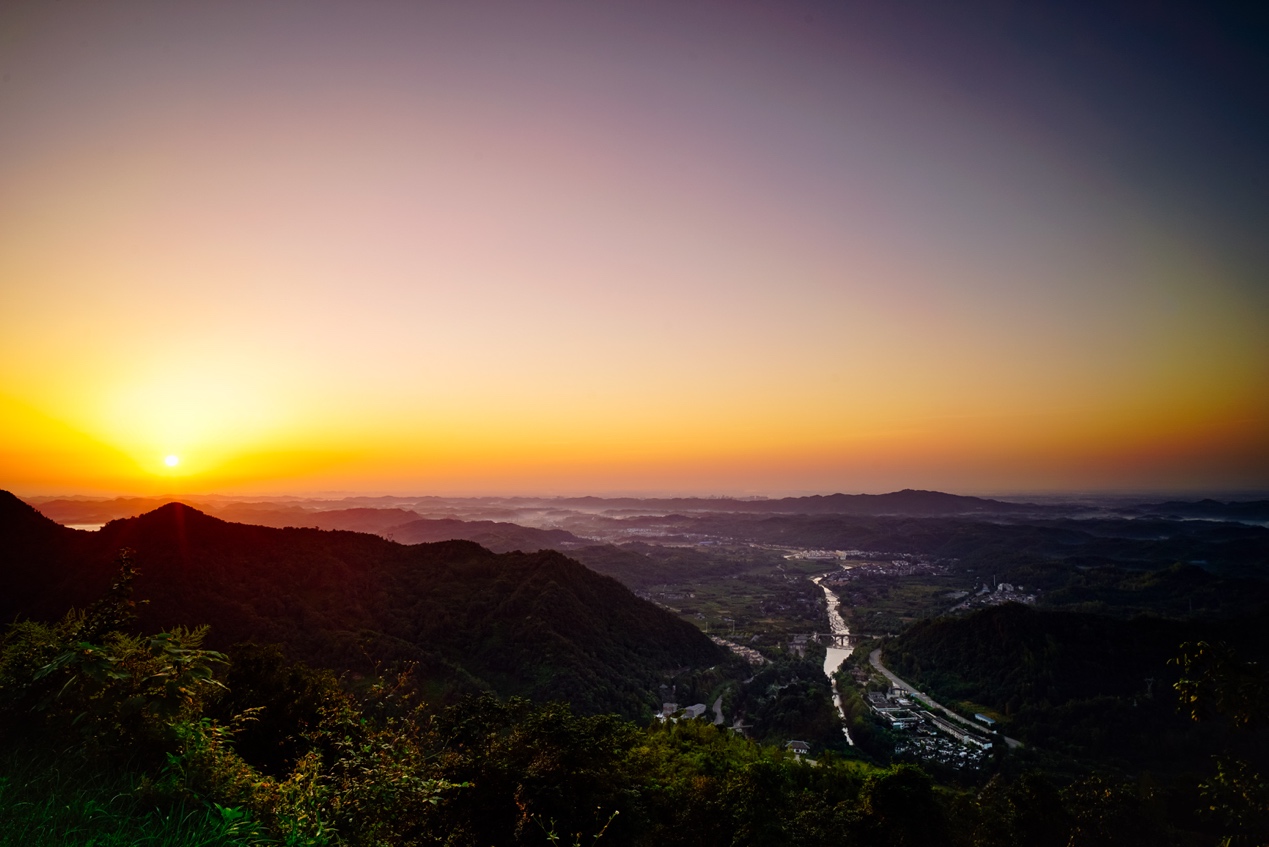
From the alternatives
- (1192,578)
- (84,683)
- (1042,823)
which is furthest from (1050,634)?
(84,683)

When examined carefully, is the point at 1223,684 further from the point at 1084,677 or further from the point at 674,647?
the point at 1084,677

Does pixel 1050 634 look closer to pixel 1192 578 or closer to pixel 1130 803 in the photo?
pixel 1130 803

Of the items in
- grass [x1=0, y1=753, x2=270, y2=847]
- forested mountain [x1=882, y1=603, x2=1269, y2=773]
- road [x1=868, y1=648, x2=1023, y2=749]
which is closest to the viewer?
grass [x1=0, y1=753, x2=270, y2=847]

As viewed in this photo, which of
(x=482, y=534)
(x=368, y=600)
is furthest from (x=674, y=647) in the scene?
(x=482, y=534)

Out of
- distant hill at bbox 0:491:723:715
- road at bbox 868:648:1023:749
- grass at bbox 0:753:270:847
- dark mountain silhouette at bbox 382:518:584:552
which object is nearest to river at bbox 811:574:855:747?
road at bbox 868:648:1023:749

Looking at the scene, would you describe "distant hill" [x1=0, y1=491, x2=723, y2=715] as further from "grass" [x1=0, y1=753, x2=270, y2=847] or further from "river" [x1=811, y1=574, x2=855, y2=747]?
Result: "grass" [x1=0, y1=753, x2=270, y2=847]

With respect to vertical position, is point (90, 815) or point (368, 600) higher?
point (90, 815)

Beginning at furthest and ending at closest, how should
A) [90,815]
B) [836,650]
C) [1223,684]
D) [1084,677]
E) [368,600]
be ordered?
[836,650]
[1084,677]
[368,600]
[1223,684]
[90,815]
